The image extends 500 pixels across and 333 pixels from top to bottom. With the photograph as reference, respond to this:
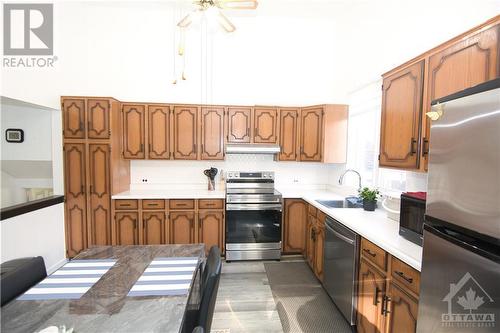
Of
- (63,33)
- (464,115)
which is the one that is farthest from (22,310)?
(63,33)

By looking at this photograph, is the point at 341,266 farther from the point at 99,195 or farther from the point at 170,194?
the point at 99,195

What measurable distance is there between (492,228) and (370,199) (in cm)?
174

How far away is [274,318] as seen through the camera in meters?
2.20

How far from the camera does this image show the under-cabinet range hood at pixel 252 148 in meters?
3.47

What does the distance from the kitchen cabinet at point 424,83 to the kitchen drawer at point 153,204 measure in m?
2.68

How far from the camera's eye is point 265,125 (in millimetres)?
3594

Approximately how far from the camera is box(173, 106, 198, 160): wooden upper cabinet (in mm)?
3465

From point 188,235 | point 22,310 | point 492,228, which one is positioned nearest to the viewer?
point 492,228

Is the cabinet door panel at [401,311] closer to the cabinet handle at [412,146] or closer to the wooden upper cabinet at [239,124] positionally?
the cabinet handle at [412,146]

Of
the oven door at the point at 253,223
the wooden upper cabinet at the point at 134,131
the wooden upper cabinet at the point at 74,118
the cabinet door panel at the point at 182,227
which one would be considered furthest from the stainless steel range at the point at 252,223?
the wooden upper cabinet at the point at 74,118

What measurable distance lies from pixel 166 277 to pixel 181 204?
1901mm

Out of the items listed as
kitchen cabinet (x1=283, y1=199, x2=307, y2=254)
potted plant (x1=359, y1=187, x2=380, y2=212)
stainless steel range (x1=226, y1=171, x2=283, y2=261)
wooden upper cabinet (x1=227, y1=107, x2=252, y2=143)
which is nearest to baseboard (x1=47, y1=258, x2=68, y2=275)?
stainless steel range (x1=226, y1=171, x2=283, y2=261)

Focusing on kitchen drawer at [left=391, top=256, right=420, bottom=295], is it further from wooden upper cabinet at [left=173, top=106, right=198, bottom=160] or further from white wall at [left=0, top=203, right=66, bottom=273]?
white wall at [left=0, top=203, right=66, bottom=273]

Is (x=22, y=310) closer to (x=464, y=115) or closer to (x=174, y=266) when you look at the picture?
(x=174, y=266)
